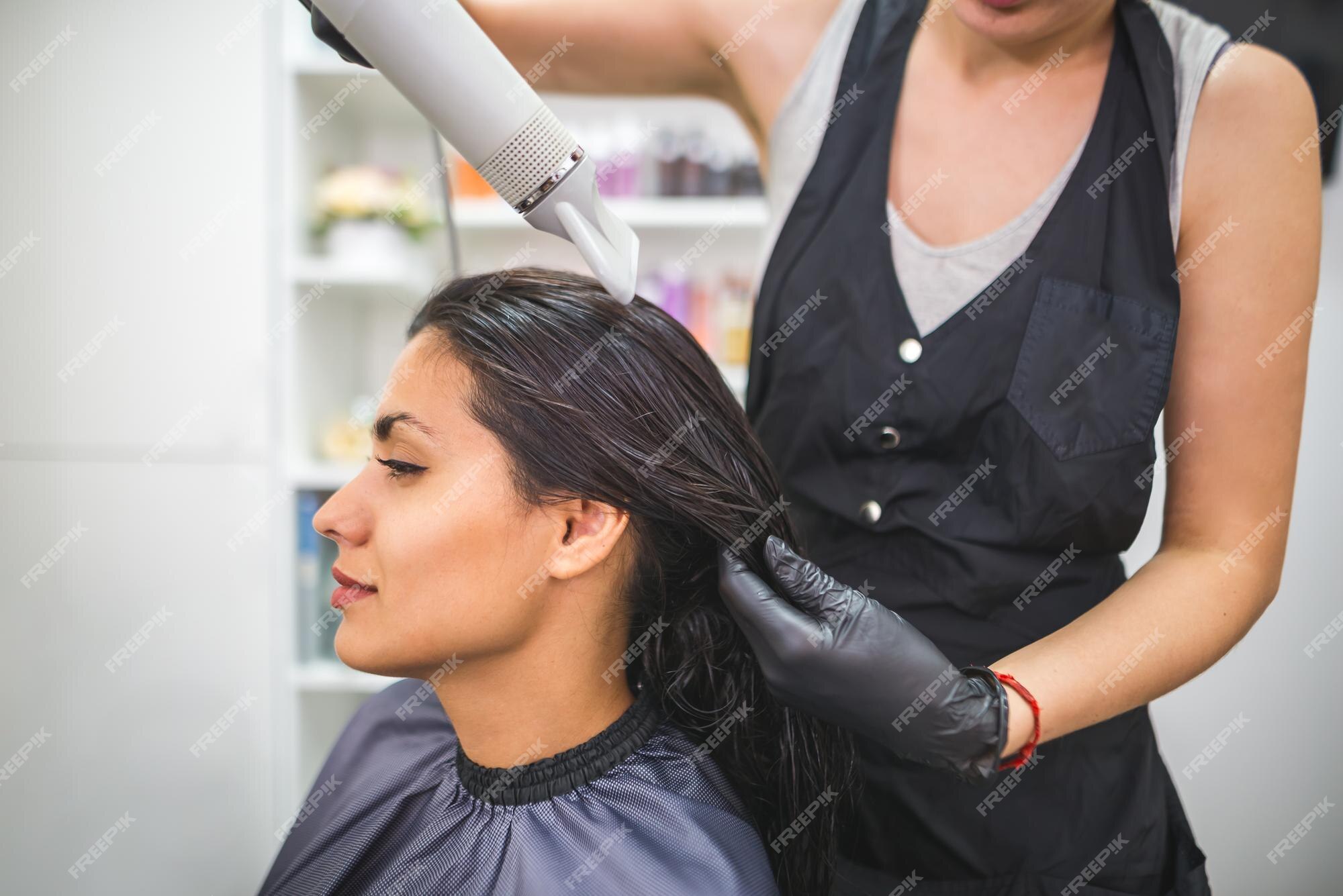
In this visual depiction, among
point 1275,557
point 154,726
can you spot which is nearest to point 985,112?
point 1275,557

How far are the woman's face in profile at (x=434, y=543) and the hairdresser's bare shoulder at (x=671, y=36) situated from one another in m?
0.49

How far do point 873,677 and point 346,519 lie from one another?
56 cm

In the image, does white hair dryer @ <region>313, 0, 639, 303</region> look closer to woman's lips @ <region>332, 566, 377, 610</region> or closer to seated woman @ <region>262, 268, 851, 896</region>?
seated woman @ <region>262, 268, 851, 896</region>

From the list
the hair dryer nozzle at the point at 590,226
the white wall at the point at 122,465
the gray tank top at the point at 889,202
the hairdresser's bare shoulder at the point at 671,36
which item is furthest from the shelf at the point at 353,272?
the hair dryer nozzle at the point at 590,226

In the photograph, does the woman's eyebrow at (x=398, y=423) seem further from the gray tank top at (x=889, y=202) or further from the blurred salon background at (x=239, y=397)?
the gray tank top at (x=889, y=202)

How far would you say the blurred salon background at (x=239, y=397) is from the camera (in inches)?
37.0

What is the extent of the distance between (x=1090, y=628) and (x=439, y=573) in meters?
0.66

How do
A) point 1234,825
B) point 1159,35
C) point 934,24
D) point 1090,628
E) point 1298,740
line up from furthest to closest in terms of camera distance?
point 1234,825
point 1298,740
point 934,24
point 1159,35
point 1090,628

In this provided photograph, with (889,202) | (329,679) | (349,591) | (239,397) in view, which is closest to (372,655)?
(349,591)

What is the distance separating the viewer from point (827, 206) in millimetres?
1133

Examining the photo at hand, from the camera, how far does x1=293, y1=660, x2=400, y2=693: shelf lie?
99.7 inches

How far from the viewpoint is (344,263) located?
2.44m

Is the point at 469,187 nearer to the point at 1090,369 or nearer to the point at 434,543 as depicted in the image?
the point at 434,543

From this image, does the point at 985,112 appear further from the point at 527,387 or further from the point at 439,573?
the point at 439,573
